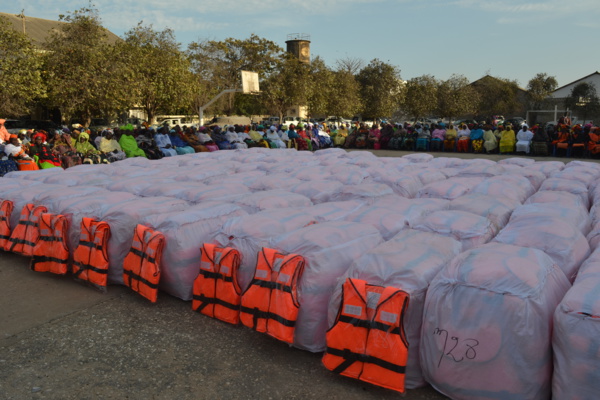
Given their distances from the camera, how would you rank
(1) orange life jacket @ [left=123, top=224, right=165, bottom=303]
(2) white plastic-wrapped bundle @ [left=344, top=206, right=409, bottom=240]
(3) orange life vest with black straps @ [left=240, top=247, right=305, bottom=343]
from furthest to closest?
1. (2) white plastic-wrapped bundle @ [left=344, top=206, right=409, bottom=240]
2. (1) orange life jacket @ [left=123, top=224, right=165, bottom=303]
3. (3) orange life vest with black straps @ [left=240, top=247, right=305, bottom=343]

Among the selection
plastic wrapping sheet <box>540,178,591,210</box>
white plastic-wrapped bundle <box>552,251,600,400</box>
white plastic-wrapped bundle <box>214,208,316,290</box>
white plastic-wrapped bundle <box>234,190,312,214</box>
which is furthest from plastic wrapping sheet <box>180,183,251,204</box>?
plastic wrapping sheet <box>540,178,591,210</box>

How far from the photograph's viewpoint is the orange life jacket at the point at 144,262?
12.5 ft

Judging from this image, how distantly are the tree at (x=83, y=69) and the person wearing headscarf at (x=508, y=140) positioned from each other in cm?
1457

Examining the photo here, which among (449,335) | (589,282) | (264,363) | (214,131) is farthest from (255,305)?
(214,131)

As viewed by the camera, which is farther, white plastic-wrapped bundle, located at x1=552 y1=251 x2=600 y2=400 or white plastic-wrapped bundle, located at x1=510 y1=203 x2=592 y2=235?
white plastic-wrapped bundle, located at x1=510 y1=203 x2=592 y2=235

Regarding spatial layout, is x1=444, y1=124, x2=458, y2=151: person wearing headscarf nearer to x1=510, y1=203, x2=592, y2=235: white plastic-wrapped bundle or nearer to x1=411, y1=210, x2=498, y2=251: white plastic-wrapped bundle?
x1=510, y1=203, x2=592, y2=235: white plastic-wrapped bundle

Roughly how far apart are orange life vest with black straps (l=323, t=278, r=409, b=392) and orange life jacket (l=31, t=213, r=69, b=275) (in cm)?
306

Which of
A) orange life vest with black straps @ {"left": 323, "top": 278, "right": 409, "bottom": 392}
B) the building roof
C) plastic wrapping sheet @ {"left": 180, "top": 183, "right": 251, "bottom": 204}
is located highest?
the building roof

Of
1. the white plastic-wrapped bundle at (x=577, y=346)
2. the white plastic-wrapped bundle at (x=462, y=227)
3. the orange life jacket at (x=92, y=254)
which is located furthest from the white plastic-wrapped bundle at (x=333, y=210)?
the white plastic-wrapped bundle at (x=577, y=346)

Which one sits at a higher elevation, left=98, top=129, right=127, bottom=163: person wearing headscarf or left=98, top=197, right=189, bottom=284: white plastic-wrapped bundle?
left=98, top=129, right=127, bottom=163: person wearing headscarf

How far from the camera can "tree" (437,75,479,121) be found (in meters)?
36.8

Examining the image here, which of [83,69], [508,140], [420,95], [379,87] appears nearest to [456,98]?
[420,95]

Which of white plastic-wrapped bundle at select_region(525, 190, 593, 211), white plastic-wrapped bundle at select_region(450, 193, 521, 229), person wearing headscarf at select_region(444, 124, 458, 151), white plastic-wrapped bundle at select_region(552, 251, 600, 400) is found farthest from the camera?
person wearing headscarf at select_region(444, 124, 458, 151)

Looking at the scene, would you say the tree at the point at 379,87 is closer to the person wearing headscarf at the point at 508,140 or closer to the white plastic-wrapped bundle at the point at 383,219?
the person wearing headscarf at the point at 508,140
